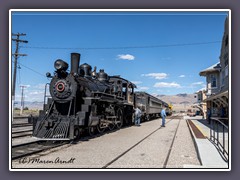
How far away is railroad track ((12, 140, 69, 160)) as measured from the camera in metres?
8.03

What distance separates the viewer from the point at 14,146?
9.16 meters

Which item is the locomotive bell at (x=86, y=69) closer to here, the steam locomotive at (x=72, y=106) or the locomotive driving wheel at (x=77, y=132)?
the steam locomotive at (x=72, y=106)

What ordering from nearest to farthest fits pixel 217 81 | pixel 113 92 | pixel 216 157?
pixel 216 157, pixel 113 92, pixel 217 81

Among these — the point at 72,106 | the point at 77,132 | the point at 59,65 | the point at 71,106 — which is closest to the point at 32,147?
the point at 77,132

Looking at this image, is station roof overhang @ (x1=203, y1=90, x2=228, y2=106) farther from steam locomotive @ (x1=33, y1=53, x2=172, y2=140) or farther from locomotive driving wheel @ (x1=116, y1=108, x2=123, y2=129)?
locomotive driving wheel @ (x1=116, y1=108, x2=123, y2=129)

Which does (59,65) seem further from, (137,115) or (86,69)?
(137,115)

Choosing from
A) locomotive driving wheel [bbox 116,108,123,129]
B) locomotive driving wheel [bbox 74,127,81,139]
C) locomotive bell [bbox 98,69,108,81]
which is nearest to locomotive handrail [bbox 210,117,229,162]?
locomotive driving wheel [bbox 74,127,81,139]

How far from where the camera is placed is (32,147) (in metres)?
9.27

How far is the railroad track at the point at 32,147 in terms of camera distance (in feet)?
26.3


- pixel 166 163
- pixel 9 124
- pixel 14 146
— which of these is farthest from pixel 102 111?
pixel 9 124

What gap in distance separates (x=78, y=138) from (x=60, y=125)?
1410 millimetres

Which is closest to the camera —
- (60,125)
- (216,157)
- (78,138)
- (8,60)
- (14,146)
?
(8,60)
